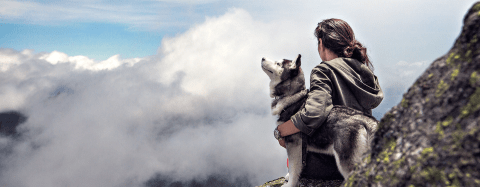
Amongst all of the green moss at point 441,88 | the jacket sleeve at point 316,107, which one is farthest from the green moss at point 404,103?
the jacket sleeve at point 316,107

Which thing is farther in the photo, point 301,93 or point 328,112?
point 301,93

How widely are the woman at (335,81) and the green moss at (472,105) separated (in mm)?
3157

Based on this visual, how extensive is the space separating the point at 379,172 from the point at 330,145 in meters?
3.05

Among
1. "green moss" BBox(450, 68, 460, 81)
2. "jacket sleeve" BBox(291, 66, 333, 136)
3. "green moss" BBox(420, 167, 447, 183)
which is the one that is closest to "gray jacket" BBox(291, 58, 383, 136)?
"jacket sleeve" BBox(291, 66, 333, 136)

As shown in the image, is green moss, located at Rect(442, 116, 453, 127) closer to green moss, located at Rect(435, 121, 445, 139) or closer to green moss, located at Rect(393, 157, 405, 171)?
green moss, located at Rect(435, 121, 445, 139)

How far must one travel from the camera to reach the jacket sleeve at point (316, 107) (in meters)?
5.12

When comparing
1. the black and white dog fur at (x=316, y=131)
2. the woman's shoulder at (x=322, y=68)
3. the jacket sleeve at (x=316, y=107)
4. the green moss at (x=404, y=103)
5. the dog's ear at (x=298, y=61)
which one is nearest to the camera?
the green moss at (x=404, y=103)

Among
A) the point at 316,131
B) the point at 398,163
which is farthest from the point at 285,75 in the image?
the point at 398,163

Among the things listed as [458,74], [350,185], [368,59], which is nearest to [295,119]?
[368,59]

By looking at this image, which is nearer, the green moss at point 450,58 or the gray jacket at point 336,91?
the green moss at point 450,58

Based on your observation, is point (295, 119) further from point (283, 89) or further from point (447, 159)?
point (447, 159)

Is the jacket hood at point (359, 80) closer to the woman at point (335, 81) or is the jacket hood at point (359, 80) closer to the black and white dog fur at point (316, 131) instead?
the woman at point (335, 81)

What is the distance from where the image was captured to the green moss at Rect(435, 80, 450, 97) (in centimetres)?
216

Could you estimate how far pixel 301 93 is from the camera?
6.03 metres
